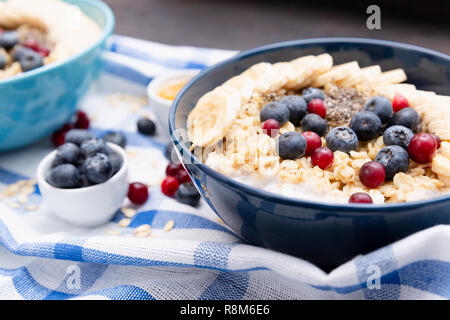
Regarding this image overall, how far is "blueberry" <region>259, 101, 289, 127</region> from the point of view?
89 centimetres

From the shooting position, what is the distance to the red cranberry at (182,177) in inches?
43.3

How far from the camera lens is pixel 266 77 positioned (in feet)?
3.21

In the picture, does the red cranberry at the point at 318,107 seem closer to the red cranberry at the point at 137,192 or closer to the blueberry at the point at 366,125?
the blueberry at the point at 366,125

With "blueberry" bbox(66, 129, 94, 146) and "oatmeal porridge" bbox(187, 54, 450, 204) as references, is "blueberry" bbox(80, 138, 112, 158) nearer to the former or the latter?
"blueberry" bbox(66, 129, 94, 146)

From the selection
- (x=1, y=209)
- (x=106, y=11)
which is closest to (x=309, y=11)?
(x=106, y=11)

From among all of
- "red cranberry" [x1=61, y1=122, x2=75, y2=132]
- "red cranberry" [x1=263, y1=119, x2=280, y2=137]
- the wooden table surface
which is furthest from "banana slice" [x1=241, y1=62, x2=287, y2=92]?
the wooden table surface

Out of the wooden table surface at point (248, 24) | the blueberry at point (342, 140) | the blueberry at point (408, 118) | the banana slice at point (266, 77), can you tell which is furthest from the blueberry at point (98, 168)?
the wooden table surface at point (248, 24)

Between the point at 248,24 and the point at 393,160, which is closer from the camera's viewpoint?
the point at 393,160

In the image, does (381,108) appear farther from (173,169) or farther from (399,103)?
(173,169)

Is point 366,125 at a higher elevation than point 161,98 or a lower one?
higher

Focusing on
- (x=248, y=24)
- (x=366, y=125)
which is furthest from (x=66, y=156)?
(x=248, y=24)

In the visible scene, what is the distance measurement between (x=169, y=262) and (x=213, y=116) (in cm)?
27

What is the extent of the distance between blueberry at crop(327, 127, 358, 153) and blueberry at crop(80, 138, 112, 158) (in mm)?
489

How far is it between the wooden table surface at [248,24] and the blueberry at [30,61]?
3.67 ft
